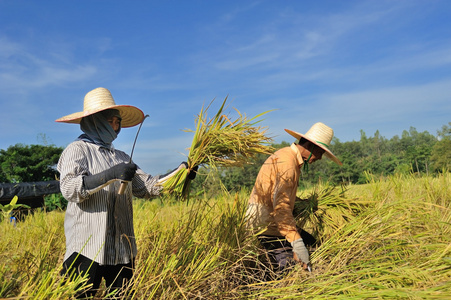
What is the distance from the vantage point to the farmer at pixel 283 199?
113 inches

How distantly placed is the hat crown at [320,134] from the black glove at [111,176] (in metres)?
1.61

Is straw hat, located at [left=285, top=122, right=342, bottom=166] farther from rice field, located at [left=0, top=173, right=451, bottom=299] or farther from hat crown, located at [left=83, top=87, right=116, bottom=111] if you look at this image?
hat crown, located at [left=83, top=87, right=116, bottom=111]

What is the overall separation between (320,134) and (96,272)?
198 cm

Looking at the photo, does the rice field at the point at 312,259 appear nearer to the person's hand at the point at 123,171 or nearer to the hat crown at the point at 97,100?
the person's hand at the point at 123,171

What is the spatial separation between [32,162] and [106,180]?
1444 centimetres

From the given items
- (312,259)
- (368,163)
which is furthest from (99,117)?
(368,163)

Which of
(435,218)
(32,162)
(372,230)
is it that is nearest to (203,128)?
(372,230)

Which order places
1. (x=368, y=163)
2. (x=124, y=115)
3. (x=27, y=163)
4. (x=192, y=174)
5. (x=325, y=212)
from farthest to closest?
1. (x=368, y=163)
2. (x=27, y=163)
3. (x=325, y=212)
4. (x=124, y=115)
5. (x=192, y=174)

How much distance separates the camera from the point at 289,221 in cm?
286

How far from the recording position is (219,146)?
8.54 feet

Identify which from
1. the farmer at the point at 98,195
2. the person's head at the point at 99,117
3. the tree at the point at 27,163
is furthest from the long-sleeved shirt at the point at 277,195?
the tree at the point at 27,163

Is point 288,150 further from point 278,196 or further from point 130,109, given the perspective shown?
point 130,109

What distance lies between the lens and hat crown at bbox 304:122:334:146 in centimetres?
313

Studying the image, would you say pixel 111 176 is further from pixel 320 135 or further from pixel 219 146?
pixel 320 135
